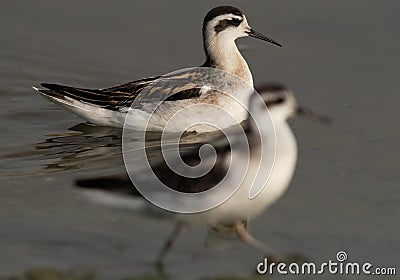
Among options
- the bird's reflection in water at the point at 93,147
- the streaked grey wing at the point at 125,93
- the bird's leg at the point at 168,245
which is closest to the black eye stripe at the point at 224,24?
the streaked grey wing at the point at 125,93

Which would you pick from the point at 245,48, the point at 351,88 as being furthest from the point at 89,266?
the point at 245,48

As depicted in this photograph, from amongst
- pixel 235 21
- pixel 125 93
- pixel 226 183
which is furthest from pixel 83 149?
pixel 226 183

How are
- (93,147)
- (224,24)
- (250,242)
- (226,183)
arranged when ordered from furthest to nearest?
(224,24), (93,147), (250,242), (226,183)

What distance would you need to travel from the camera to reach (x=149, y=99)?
38.4 feet

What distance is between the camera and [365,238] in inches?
324

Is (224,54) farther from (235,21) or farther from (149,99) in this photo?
(149,99)

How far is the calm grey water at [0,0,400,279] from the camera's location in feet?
26.2

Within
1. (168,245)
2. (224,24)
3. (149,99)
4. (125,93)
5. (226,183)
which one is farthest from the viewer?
(224,24)

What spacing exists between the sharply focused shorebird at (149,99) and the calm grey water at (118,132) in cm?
25

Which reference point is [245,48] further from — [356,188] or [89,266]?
[89,266]

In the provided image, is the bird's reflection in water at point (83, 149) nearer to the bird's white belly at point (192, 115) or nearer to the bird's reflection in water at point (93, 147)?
the bird's reflection in water at point (93, 147)

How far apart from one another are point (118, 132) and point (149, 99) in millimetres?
567

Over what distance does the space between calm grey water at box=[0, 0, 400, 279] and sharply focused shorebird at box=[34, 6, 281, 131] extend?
0.25 m

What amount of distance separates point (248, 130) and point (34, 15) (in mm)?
7056
